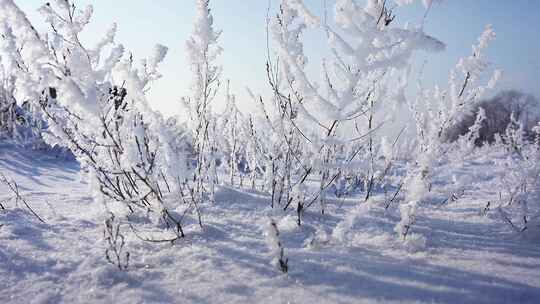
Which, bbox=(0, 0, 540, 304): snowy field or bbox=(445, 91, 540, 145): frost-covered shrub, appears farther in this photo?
bbox=(445, 91, 540, 145): frost-covered shrub

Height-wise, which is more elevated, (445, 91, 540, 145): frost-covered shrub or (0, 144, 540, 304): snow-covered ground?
(445, 91, 540, 145): frost-covered shrub

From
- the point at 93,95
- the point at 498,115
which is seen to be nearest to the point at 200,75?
the point at 93,95

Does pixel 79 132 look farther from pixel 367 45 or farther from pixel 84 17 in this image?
pixel 367 45

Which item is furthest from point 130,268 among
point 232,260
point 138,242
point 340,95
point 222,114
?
point 222,114

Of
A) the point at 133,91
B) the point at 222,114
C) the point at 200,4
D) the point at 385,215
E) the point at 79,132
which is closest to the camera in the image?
the point at 133,91

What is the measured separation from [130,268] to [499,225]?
2511 mm

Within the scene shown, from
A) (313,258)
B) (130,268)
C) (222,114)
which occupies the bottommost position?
(130,268)

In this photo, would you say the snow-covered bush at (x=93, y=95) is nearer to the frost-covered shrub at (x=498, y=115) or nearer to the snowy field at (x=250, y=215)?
the snowy field at (x=250, y=215)

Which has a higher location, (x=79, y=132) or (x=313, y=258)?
(x=79, y=132)

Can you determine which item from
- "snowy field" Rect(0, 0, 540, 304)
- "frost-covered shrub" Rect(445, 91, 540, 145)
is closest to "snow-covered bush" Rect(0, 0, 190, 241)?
"snowy field" Rect(0, 0, 540, 304)

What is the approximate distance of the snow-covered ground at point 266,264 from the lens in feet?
5.13

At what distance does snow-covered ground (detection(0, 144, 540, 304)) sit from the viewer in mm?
1563

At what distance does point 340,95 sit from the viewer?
197cm

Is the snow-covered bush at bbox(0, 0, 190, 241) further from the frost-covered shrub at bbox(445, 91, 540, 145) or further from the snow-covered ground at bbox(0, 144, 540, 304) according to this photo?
the frost-covered shrub at bbox(445, 91, 540, 145)
